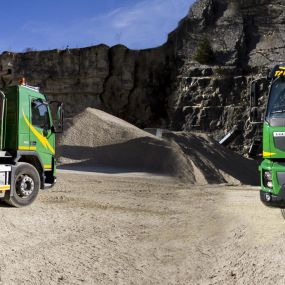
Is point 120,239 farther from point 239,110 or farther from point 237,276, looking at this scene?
point 239,110

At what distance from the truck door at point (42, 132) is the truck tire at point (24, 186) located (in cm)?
A: 71

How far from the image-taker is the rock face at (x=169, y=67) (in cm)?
4278

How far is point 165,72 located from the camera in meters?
45.2

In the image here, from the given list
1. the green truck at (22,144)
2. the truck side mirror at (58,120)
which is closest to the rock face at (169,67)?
the truck side mirror at (58,120)

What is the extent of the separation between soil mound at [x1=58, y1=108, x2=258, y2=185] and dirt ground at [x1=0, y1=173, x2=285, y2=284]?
11104 mm

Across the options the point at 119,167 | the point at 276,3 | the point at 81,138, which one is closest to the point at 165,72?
the point at 276,3

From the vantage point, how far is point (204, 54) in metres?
43.5

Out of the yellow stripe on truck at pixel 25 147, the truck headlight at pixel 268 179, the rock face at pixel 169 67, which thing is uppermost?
the rock face at pixel 169 67

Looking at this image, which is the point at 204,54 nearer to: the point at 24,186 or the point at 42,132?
the point at 42,132

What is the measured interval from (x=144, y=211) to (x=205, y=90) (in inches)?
1263

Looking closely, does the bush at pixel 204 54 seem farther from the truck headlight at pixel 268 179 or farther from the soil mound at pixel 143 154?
the truck headlight at pixel 268 179

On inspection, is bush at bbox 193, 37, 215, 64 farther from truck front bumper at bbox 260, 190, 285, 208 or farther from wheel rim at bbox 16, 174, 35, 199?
truck front bumper at bbox 260, 190, 285, 208

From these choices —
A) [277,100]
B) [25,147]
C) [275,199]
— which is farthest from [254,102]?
[25,147]

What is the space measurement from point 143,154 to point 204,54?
22.0 metres
